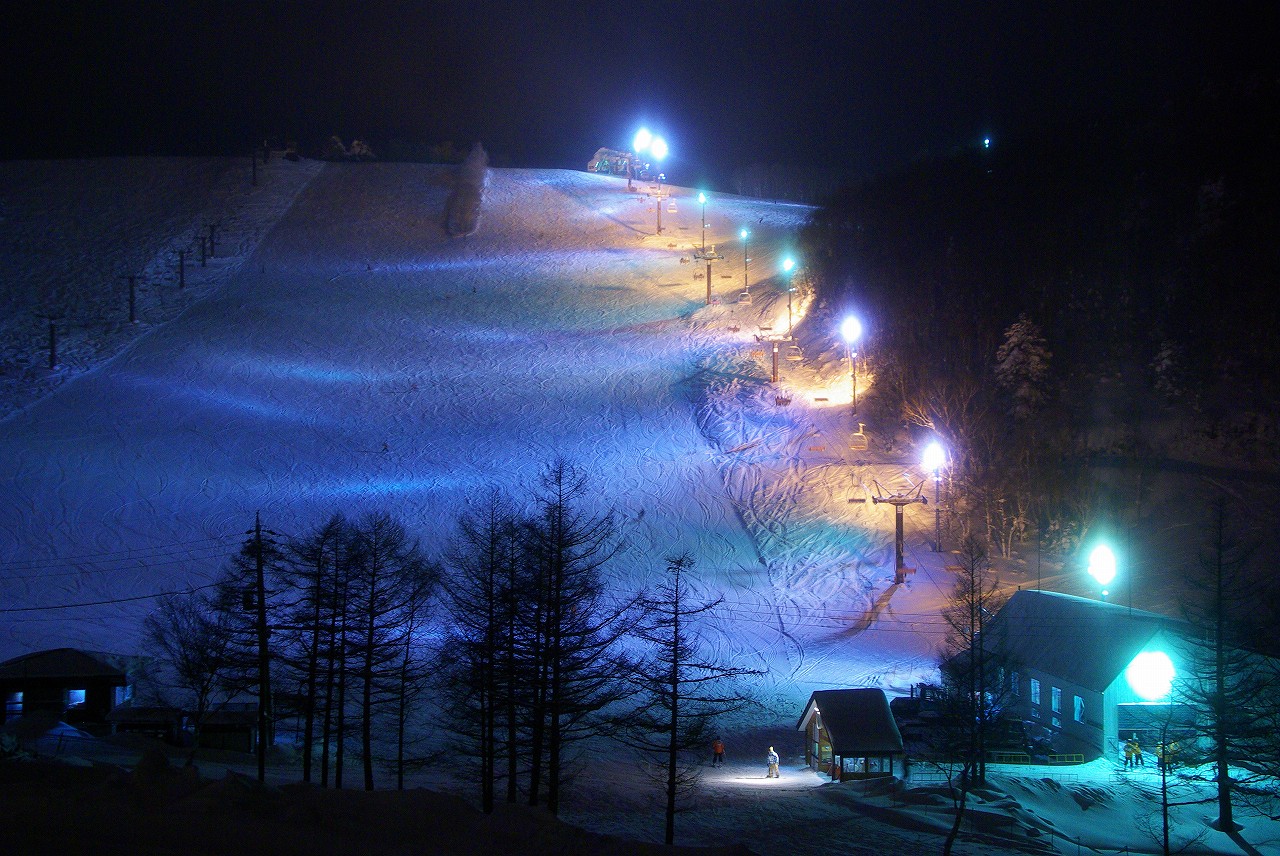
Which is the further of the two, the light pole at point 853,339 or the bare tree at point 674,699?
the light pole at point 853,339

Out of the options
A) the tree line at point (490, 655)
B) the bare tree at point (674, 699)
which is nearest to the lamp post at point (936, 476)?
the bare tree at point (674, 699)

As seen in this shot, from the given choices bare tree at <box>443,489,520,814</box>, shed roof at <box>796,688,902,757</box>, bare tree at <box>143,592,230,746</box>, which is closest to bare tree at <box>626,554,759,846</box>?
bare tree at <box>443,489,520,814</box>

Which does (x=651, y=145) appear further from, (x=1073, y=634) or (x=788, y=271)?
(x=1073, y=634)

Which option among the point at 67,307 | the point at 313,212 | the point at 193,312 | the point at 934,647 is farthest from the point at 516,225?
the point at 934,647

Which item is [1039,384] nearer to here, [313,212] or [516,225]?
[516,225]

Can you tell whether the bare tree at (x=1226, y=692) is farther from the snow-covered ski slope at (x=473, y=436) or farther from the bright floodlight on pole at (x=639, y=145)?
the bright floodlight on pole at (x=639, y=145)

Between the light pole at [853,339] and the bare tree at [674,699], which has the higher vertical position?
the light pole at [853,339]

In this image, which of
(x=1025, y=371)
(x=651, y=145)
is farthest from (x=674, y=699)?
(x=651, y=145)
